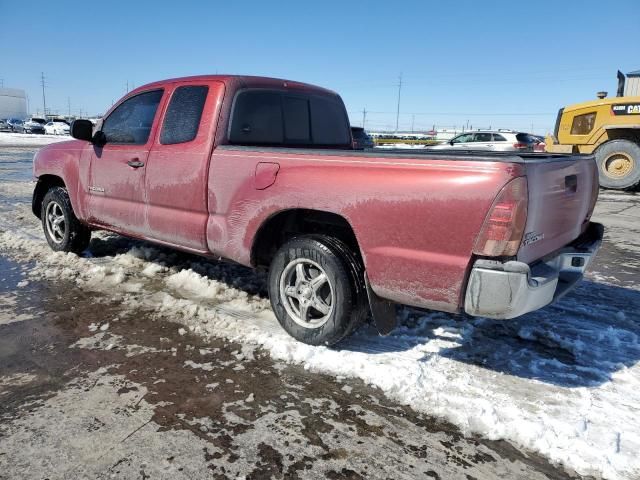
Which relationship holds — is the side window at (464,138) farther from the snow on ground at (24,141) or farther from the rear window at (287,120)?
the snow on ground at (24,141)

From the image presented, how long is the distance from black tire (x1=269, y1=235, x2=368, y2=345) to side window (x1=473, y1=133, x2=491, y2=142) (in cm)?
1864

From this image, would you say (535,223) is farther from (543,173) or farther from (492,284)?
(492,284)

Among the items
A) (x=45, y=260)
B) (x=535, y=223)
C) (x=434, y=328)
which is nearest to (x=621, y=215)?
(x=434, y=328)

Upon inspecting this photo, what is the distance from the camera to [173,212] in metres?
3.91

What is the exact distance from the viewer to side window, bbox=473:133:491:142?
20.0 metres

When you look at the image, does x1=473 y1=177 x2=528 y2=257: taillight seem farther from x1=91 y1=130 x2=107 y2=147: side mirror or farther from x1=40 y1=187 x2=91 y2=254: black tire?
x1=40 y1=187 x2=91 y2=254: black tire

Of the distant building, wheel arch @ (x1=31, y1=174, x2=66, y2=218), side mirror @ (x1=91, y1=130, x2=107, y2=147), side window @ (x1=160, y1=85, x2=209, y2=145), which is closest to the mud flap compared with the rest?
side window @ (x1=160, y1=85, x2=209, y2=145)

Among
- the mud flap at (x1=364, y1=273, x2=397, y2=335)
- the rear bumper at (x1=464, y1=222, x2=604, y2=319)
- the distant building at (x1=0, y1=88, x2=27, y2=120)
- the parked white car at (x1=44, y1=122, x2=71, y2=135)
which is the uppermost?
the distant building at (x1=0, y1=88, x2=27, y2=120)

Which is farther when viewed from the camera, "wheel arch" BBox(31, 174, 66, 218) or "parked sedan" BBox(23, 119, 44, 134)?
"parked sedan" BBox(23, 119, 44, 134)

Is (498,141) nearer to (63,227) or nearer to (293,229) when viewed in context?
(63,227)

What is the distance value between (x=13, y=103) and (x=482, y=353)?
138155 mm

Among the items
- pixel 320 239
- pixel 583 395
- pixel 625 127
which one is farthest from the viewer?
pixel 625 127

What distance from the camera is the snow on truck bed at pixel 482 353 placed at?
239cm

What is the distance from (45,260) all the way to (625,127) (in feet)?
43.0
